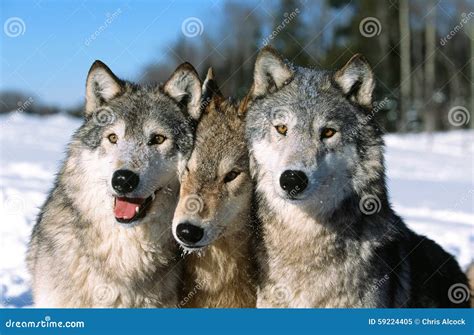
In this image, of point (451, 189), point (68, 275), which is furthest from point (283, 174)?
point (451, 189)

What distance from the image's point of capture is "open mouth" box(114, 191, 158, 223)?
466 centimetres

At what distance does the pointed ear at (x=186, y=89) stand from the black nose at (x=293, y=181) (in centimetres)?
108

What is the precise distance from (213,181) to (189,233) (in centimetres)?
47

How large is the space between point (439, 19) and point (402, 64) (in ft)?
11.3

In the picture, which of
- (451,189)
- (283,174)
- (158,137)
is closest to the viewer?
(283,174)

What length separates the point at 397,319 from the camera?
504 centimetres

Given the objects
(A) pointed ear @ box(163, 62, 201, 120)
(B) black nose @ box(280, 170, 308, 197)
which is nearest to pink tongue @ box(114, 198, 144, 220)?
(A) pointed ear @ box(163, 62, 201, 120)

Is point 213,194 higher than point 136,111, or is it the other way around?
point 136,111

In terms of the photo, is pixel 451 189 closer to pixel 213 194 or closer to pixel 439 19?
pixel 213 194

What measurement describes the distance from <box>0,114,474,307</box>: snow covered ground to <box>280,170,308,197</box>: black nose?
7.61ft

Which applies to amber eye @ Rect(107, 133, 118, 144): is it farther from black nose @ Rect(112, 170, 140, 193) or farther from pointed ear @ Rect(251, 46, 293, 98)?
pointed ear @ Rect(251, 46, 293, 98)

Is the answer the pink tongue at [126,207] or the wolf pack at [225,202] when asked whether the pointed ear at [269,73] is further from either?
the pink tongue at [126,207]

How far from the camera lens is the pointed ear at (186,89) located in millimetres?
5121

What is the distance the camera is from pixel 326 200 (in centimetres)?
481
